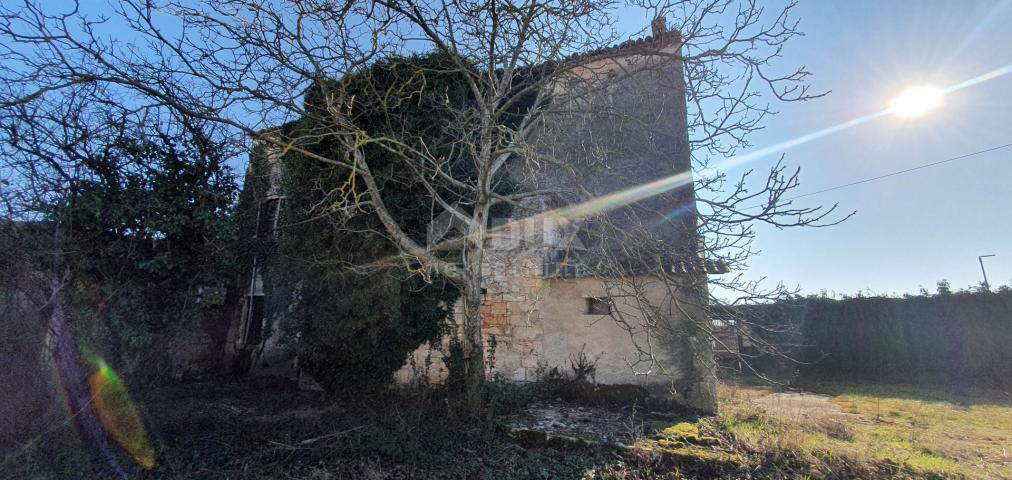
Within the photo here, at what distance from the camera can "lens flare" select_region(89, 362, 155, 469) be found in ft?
15.7

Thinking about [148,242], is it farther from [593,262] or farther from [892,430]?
[892,430]

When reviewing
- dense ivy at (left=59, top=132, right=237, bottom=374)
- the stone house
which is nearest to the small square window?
the stone house

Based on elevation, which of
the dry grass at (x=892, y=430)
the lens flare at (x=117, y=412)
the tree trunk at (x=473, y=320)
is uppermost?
the tree trunk at (x=473, y=320)

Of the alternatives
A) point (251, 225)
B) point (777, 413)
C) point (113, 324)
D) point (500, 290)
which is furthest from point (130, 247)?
point (777, 413)

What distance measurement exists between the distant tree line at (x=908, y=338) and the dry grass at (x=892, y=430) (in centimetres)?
175

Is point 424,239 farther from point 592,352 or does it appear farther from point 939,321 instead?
point 939,321

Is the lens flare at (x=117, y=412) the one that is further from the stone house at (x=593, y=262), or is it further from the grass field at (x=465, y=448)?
the stone house at (x=593, y=262)

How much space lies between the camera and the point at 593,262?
620 centimetres

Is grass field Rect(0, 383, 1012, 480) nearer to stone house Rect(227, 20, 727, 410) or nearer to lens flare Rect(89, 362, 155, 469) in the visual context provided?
Answer: lens flare Rect(89, 362, 155, 469)

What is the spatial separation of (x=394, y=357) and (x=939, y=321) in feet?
49.4

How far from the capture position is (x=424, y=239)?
7867mm

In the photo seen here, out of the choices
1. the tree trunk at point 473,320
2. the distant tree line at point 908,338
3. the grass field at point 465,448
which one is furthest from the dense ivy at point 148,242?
the distant tree line at point 908,338

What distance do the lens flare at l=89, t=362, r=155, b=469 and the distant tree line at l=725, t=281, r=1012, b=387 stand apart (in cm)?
1174

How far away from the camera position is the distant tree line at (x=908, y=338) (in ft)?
36.8
